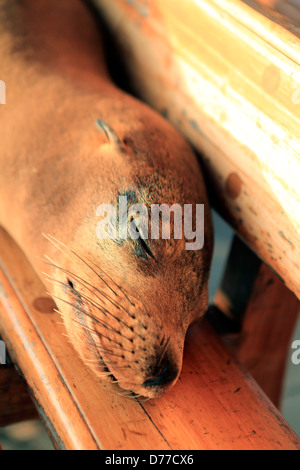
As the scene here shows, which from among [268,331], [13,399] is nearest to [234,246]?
[268,331]

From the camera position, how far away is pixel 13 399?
4.20ft

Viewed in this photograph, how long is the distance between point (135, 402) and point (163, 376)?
12 centimetres

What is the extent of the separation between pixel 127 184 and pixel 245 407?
1.67 feet

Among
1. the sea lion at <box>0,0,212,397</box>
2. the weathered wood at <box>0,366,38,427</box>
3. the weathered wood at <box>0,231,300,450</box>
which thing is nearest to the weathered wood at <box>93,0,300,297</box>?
the sea lion at <box>0,0,212,397</box>

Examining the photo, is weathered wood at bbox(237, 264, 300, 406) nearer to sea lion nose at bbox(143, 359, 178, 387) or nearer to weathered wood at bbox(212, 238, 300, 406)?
weathered wood at bbox(212, 238, 300, 406)

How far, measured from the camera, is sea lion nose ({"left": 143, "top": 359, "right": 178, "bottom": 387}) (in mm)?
871

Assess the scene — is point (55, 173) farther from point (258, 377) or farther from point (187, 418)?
point (258, 377)

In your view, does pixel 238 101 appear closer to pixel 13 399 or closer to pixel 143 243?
pixel 143 243

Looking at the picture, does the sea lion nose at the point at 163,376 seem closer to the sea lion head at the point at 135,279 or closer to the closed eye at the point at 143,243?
the sea lion head at the point at 135,279

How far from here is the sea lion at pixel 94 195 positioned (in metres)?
0.90

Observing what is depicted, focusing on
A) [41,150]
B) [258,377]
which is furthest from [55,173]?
[258,377]

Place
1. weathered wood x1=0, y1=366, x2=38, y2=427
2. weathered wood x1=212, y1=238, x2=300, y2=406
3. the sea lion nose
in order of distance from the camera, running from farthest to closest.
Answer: weathered wood x1=212, y1=238, x2=300, y2=406, weathered wood x1=0, y1=366, x2=38, y2=427, the sea lion nose

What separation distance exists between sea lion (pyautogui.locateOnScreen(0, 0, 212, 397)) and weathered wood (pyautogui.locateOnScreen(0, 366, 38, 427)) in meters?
0.30
